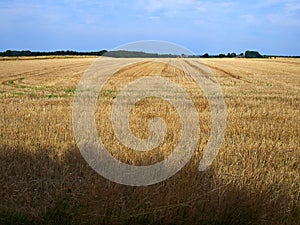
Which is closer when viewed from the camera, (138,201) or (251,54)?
(138,201)

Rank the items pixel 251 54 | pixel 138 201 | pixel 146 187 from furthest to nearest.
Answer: pixel 251 54 → pixel 146 187 → pixel 138 201

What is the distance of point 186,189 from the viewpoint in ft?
14.2

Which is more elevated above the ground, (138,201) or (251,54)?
(251,54)

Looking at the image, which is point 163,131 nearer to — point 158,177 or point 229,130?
point 229,130

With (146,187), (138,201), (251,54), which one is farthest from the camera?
(251,54)

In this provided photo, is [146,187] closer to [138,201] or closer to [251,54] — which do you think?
[138,201]

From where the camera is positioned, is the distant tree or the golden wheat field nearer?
the golden wheat field

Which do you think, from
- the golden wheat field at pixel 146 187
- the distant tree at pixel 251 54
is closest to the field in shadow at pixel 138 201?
the golden wheat field at pixel 146 187

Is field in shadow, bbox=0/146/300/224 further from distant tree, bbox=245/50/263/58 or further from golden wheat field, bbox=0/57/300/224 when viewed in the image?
distant tree, bbox=245/50/263/58

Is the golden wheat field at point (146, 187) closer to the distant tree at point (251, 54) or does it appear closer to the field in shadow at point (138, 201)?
the field in shadow at point (138, 201)

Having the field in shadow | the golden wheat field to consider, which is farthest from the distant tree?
the field in shadow

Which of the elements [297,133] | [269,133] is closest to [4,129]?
[269,133]

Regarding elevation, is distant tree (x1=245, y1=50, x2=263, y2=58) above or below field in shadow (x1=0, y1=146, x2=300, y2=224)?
above

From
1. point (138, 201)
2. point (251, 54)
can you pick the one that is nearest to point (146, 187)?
point (138, 201)
